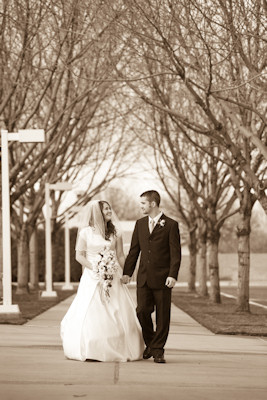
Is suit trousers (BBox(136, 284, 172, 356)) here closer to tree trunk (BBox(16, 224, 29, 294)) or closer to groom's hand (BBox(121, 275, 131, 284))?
groom's hand (BBox(121, 275, 131, 284))

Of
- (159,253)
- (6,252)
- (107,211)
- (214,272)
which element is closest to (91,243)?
(107,211)

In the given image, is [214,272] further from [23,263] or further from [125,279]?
[125,279]

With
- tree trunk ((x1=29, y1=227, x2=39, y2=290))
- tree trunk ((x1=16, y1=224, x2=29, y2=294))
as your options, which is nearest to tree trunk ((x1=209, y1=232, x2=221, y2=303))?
tree trunk ((x1=16, y1=224, x2=29, y2=294))

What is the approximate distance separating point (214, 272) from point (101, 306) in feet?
53.4

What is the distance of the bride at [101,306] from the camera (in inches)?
417

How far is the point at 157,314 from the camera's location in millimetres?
10656

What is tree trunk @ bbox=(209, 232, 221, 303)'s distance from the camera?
26516 millimetres

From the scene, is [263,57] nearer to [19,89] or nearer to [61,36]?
[61,36]

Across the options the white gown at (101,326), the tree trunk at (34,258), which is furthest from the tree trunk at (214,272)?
the white gown at (101,326)

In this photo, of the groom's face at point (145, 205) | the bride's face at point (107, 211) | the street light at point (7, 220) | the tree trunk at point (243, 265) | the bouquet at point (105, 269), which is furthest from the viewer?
the tree trunk at point (243, 265)

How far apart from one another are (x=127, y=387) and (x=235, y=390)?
0.95m

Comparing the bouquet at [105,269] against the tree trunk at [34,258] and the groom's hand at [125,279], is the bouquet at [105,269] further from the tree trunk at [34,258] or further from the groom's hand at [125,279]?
the tree trunk at [34,258]

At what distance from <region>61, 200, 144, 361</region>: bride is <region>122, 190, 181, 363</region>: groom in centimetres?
17

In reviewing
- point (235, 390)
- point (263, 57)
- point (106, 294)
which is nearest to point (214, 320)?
point (263, 57)
